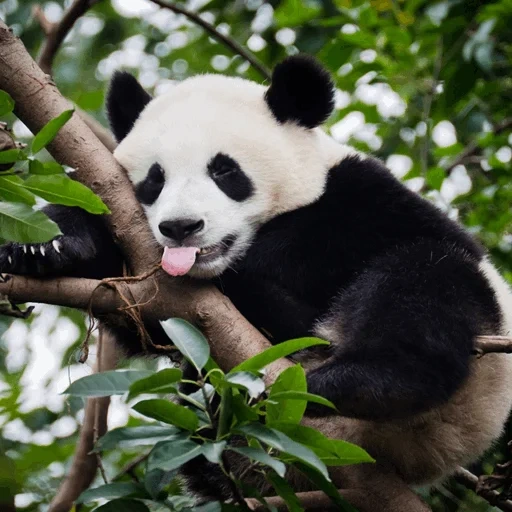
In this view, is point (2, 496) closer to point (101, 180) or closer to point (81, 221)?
point (101, 180)

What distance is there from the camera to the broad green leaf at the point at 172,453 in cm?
203

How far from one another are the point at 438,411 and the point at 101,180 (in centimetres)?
153

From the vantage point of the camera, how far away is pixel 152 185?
3570 millimetres

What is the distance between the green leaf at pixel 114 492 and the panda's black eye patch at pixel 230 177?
1.56 meters

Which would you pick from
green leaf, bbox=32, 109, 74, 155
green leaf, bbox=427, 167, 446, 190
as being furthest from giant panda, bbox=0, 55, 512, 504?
green leaf, bbox=427, 167, 446, 190

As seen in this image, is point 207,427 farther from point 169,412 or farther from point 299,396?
point 299,396

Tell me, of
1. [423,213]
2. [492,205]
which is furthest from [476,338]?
[492,205]

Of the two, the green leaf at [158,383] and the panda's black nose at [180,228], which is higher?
the green leaf at [158,383]

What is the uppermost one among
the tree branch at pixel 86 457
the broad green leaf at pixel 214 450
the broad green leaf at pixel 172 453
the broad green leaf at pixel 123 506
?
the broad green leaf at pixel 214 450

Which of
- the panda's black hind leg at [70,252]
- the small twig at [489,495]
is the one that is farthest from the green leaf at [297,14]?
the small twig at [489,495]

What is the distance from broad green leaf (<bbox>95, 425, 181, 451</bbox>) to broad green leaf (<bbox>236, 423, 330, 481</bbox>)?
7.9 inches

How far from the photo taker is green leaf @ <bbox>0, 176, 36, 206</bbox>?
8.16ft

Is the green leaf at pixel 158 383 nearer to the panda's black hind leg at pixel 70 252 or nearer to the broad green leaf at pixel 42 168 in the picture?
the broad green leaf at pixel 42 168

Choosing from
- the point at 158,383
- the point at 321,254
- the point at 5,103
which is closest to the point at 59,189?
the point at 5,103
